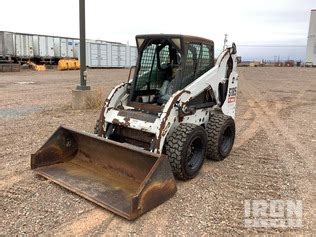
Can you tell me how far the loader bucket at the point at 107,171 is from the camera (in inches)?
151

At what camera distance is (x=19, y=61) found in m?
31.3

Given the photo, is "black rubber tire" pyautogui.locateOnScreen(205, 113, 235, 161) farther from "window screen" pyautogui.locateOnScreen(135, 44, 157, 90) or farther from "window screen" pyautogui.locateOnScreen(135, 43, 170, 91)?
"window screen" pyautogui.locateOnScreen(135, 44, 157, 90)

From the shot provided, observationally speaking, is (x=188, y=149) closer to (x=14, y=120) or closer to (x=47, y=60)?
(x=14, y=120)

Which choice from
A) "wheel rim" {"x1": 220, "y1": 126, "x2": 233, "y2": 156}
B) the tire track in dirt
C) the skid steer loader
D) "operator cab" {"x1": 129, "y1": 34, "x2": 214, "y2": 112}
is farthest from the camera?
"wheel rim" {"x1": 220, "y1": 126, "x2": 233, "y2": 156}

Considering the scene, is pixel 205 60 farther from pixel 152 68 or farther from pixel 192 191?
pixel 192 191

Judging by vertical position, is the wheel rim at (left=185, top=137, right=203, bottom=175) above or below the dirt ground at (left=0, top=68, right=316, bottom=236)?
above

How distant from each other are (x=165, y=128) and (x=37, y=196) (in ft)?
5.88

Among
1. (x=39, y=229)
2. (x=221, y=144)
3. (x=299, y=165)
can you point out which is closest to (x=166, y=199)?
(x=39, y=229)

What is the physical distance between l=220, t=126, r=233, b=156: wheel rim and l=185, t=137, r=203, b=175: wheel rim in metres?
0.85

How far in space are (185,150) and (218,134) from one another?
40.9 inches

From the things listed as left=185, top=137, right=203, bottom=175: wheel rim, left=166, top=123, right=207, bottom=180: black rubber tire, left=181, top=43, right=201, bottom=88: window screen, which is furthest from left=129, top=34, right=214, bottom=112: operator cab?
left=185, top=137, right=203, bottom=175: wheel rim

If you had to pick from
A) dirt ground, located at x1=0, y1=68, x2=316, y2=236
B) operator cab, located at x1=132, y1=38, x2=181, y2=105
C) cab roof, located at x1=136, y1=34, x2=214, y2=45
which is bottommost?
dirt ground, located at x1=0, y1=68, x2=316, y2=236

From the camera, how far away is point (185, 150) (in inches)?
179

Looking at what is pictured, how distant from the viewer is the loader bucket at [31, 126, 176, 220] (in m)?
3.85
